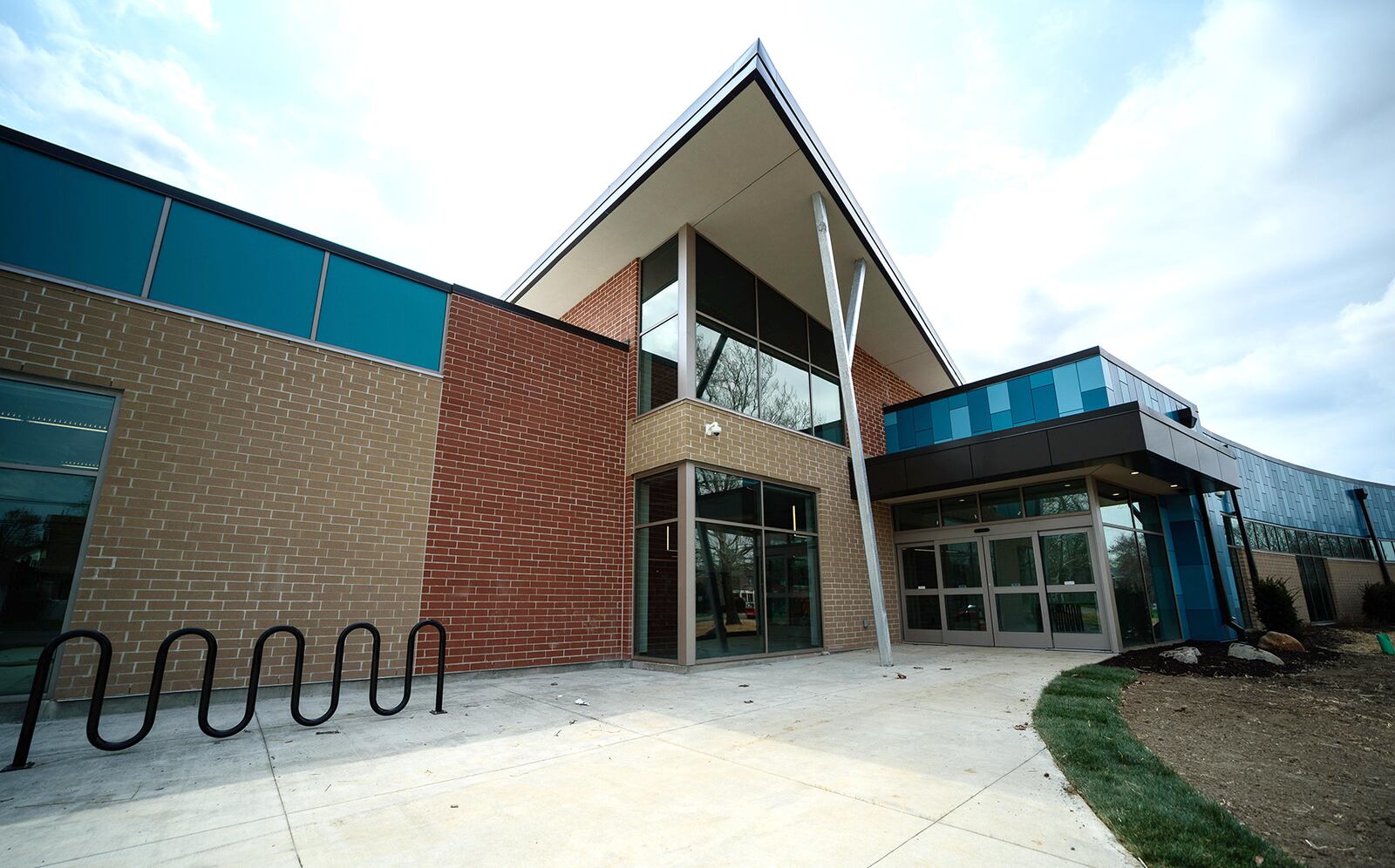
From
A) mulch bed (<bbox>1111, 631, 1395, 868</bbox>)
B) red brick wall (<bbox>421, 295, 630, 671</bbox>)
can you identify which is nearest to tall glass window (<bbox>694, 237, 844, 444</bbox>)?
red brick wall (<bbox>421, 295, 630, 671</bbox>)

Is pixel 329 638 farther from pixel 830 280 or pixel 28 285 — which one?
pixel 830 280

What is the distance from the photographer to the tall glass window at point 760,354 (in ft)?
34.4

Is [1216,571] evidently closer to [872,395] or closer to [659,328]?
[872,395]

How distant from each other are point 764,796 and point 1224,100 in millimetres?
11165

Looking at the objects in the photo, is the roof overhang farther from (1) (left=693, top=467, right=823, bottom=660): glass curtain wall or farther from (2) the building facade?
(1) (left=693, top=467, right=823, bottom=660): glass curtain wall

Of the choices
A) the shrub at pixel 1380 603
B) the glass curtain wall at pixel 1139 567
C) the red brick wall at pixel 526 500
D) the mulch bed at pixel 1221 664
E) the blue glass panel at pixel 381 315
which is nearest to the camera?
the blue glass panel at pixel 381 315

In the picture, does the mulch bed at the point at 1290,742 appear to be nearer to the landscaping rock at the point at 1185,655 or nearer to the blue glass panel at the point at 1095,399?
the landscaping rock at the point at 1185,655

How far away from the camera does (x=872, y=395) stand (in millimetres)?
15430

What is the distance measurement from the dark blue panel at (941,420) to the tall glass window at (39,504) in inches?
569

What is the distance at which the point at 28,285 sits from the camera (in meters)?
5.76

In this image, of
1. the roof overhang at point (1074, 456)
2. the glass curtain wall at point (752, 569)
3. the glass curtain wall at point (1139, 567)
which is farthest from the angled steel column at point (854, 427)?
the glass curtain wall at point (1139, 567)

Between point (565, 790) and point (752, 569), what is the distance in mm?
6678

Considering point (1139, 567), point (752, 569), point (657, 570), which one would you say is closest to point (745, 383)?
point (752, 569)

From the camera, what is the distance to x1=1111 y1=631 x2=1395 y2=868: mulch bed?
281 cm
